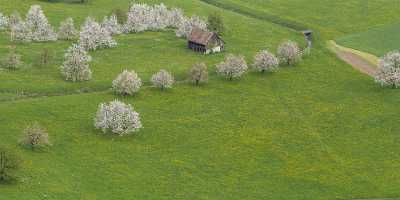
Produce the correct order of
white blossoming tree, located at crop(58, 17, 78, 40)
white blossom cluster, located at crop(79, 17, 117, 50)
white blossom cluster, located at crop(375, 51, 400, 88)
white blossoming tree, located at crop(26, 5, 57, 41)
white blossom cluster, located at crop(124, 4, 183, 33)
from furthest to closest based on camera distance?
white blossom cluster, located at crop(124, 4, 183, 33) < white blossoming tree, located at crop(58, 17, 78, 40) < white blossoming tree, located at crop(26, 5, 57, 41) < white blossom cluster, located at crop(79, 17, 117, 50) < white blossom cluster, located at crop(375, 51, 400, 88)

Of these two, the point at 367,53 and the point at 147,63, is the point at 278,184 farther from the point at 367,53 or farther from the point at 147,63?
the point at 367,53

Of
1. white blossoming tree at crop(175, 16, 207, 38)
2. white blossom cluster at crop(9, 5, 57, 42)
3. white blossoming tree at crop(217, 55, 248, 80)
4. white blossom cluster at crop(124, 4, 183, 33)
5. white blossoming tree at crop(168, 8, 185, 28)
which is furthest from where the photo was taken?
white blossoming tree at crop(168, 8, 185, 28)

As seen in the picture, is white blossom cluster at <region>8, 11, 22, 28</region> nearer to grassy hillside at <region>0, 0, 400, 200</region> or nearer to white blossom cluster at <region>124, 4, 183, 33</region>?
grassy hillside at <region>0, 0, 400, 200</region>

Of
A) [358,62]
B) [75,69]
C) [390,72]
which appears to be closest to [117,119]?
[75,69]

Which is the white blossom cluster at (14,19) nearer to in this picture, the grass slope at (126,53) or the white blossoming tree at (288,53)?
the grass slope at (126,53)

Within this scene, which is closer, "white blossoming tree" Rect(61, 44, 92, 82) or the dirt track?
"white blossoming tree" Rect(61, 44, 92, 82)

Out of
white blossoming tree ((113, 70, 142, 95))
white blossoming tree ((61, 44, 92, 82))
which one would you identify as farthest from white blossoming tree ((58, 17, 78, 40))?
white blossoming tree ((113, 70, 142, 95))

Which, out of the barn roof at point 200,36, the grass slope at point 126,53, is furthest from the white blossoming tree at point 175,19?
the barn roof at point 200,36

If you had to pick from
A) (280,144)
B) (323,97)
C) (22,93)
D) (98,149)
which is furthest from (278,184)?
(22,93)
